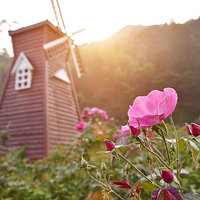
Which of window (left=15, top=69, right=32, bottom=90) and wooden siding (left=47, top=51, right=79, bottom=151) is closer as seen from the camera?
wooden siding (left=47, top=51, right=79, bottom=151)

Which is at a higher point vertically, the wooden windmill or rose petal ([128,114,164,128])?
the wooden windmill

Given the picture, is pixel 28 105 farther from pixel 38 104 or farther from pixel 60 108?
pixel 60 108

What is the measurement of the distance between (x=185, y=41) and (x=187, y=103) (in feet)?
17.8

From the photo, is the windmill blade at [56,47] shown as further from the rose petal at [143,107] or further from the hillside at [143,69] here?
the hillside at [143,69]

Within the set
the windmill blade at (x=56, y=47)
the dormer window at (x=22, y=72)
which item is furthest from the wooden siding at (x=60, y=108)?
the dormer window at (x=22, y=72)

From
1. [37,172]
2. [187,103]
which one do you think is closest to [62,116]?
[37,172]

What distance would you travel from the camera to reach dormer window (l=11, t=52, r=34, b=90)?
6.81 metres

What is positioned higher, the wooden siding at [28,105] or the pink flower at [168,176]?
the wooden siding at [28,105]

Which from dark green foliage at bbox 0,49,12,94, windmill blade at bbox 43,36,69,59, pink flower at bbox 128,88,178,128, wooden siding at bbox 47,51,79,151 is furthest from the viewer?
dark green foliage at bbox 0,49,12,94

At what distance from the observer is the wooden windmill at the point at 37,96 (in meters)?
6.21

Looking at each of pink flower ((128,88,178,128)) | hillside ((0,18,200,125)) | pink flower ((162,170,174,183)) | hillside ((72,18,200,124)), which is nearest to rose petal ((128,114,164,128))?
pink flower ((128,88,178,128))

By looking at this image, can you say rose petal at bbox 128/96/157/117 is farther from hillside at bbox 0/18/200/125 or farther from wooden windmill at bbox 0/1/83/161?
hillside at bbox 0/18/200/125

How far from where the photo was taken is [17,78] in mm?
7094

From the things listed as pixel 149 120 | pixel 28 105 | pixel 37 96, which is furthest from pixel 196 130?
pixel 28 105
